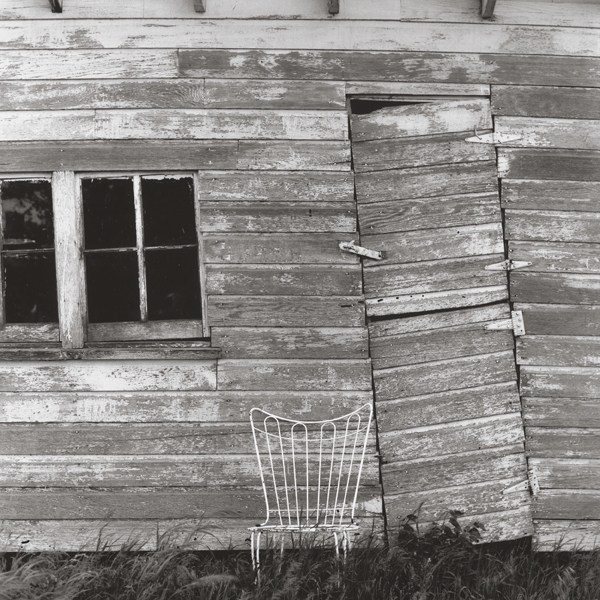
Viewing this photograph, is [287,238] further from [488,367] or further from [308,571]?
[308,571]

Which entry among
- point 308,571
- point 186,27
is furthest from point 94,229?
point 308,571

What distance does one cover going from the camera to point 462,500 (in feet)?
13.8

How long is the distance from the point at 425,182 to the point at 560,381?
1.38 meters

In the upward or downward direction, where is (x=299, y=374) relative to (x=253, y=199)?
downward

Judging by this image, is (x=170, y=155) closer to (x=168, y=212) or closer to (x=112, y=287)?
(x=168, y=212)

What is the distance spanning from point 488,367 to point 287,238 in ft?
4.46

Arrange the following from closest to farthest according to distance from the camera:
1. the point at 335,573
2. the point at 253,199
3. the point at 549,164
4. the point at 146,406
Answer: the point at 335,573 → the point at 146,406 → the point at 253,199 → the point at 549,164

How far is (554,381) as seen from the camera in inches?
169

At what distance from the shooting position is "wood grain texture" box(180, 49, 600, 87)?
4301 millimetres

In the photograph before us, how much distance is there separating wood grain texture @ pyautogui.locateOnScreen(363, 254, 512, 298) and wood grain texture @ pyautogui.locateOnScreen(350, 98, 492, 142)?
76cm

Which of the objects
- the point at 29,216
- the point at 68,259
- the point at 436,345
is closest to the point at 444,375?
the point at 436,345

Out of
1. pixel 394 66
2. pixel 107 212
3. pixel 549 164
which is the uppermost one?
pixel 394 66

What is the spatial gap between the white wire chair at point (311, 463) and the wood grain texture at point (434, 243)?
0.88 m

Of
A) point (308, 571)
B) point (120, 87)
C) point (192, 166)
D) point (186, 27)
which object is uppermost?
point (186, 27)
